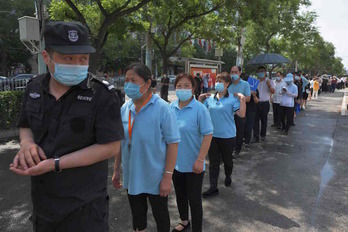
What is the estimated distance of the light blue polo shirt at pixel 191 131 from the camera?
A: 303 cm

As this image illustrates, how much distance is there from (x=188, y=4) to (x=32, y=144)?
40.7 ft

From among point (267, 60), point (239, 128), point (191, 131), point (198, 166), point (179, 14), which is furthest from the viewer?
point (179, 14)

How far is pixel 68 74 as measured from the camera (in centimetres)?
163

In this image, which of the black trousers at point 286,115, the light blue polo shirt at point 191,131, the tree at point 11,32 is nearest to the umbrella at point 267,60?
the black trousers at point 286,115

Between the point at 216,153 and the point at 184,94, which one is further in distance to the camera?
the point at 216,153

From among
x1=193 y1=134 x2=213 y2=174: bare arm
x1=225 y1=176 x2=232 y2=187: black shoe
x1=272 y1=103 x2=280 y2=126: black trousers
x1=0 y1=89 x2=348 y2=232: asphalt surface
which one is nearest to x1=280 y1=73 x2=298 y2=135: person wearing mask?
x1=272 y1=103 x2=280 y2=126: black trousers

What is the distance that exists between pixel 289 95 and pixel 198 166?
250 inches

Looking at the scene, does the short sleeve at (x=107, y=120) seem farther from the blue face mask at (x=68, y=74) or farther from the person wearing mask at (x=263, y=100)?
the person wearing mask at (x=263, y=100)

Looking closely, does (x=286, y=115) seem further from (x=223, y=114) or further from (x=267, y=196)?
(x=223, y=114)

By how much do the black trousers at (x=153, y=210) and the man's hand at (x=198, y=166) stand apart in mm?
532

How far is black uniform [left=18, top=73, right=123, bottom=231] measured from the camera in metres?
1.60

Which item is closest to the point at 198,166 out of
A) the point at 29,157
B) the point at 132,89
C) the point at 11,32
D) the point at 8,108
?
the point at 132,89

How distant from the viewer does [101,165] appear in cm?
178

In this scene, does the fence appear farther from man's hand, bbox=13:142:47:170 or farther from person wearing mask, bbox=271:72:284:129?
man's hand, bbox=13:142:47:170
